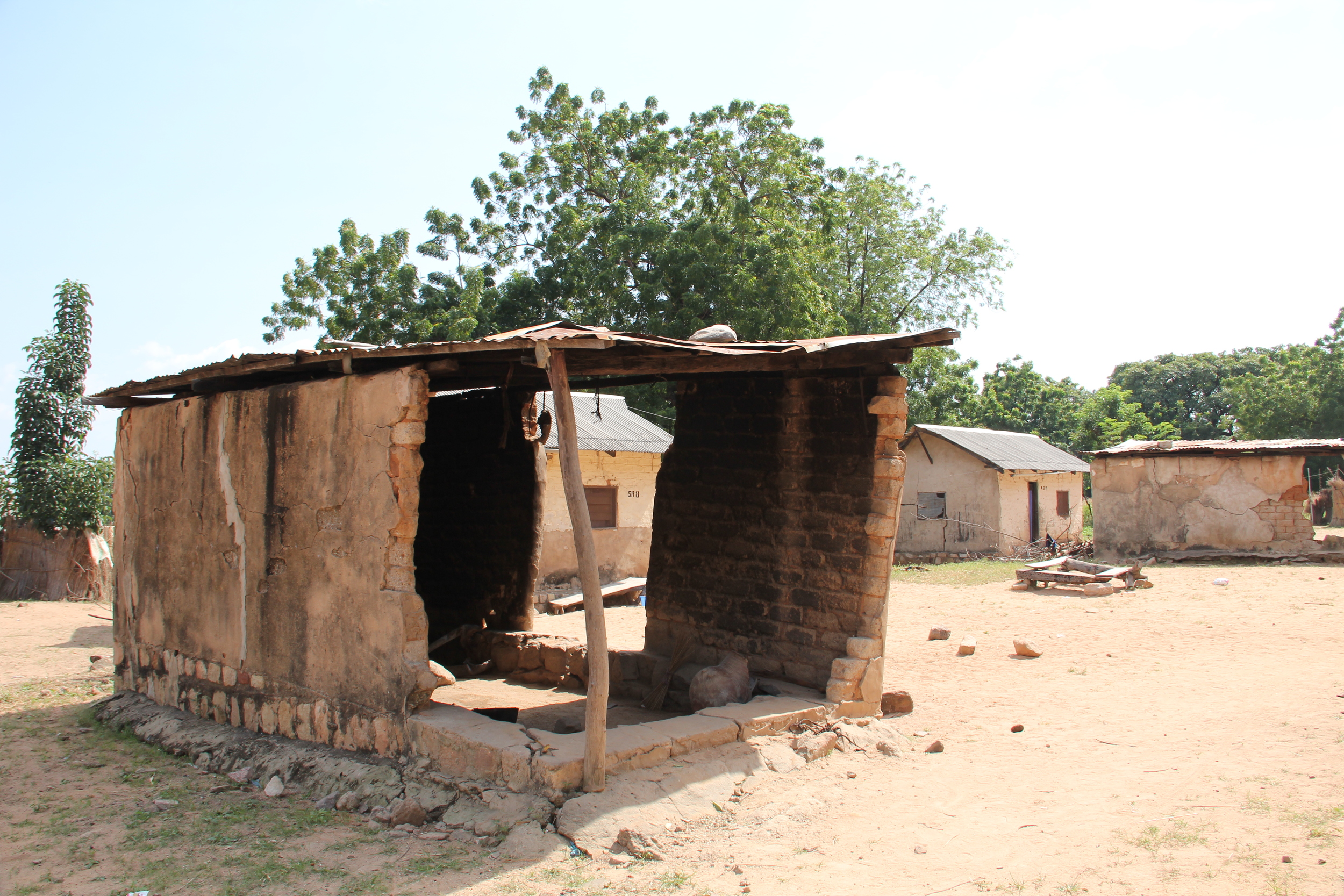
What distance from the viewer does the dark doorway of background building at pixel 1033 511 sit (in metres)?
20.9

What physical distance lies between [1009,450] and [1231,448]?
5.38 meters

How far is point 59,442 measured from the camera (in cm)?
1502

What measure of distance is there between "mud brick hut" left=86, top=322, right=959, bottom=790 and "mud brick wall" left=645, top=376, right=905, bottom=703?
2cm

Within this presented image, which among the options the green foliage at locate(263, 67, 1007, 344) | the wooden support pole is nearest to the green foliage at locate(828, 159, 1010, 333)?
the green foliage at locate(263, 67, 1007, 344)

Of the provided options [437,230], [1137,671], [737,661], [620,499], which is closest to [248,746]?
[737,661]

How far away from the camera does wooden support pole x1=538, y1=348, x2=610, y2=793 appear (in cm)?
440

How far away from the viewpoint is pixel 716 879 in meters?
3.82

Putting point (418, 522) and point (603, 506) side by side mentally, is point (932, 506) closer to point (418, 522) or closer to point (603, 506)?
point (603, 506)

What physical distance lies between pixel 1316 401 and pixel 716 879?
33.4 metres

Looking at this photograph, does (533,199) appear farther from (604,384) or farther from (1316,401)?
(1316,401)

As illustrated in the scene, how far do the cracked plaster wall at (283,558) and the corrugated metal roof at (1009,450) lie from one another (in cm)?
1524

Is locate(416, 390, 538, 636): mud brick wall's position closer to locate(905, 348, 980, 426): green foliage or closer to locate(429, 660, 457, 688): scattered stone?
locate(429, 660, 457, 688): scattered stone

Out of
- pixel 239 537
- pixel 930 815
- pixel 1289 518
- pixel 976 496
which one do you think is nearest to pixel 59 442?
pixel 239 537

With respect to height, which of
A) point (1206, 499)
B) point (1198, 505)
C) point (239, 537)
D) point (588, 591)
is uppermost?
point (1206, 499)
